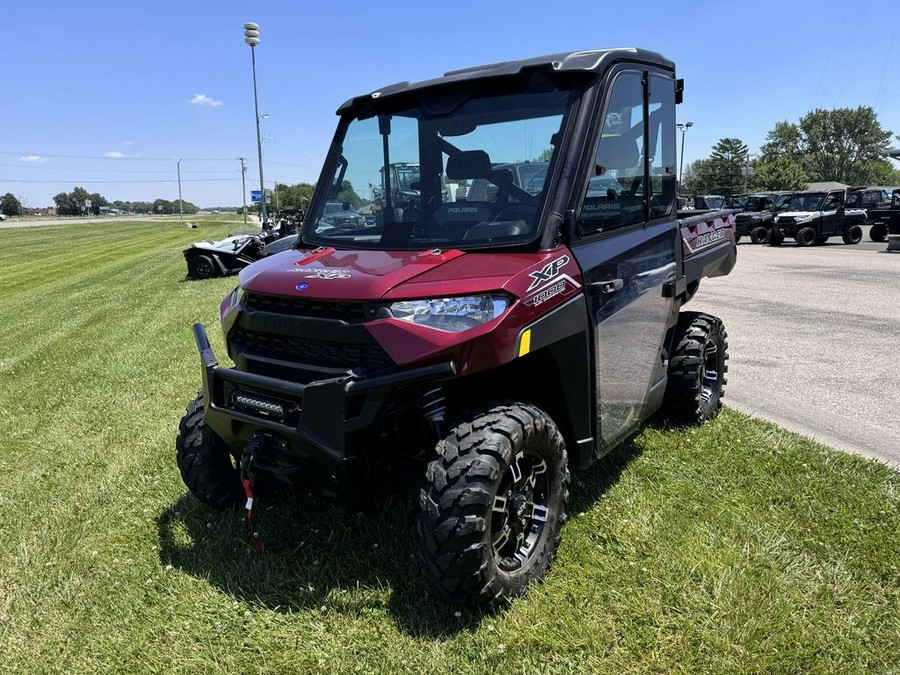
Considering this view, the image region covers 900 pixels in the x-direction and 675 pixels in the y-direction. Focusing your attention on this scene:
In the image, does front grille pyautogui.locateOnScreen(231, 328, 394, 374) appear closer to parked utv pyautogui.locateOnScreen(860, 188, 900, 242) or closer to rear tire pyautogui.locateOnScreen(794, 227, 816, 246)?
parked utv pyautogui.locateOnScreen(860, 188, 900, 242)

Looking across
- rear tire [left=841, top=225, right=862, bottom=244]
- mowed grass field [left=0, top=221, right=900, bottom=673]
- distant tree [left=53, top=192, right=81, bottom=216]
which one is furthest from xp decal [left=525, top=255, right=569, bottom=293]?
distant tree [left=53, top=192, right=81, bottom=216]

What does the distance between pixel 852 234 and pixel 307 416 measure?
26.5 metres

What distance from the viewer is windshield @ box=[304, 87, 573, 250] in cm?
312

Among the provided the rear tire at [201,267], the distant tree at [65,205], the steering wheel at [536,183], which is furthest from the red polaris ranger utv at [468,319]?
the distant tree at [65,205]

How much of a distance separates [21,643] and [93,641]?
1.05 feet

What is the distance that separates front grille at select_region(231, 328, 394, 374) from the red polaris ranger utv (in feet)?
0.04

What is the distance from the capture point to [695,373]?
15.1 ft

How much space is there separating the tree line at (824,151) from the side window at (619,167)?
10034 centimetres

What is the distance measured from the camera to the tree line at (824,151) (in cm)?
9638

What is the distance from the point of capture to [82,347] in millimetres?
8875

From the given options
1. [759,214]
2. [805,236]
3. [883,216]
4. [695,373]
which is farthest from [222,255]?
[883,216]

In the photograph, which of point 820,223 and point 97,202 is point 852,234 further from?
point 97,202

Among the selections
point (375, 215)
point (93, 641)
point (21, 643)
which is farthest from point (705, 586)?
point (21, 643)

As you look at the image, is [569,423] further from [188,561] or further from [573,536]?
[188,561]
